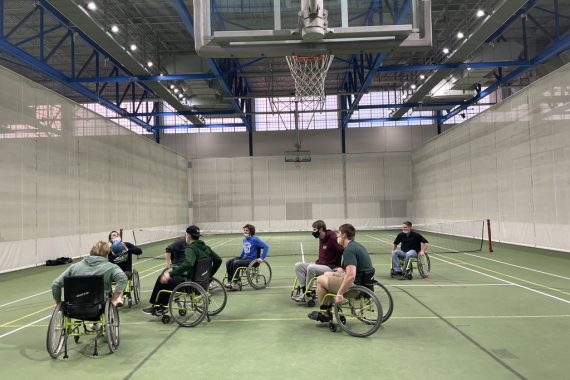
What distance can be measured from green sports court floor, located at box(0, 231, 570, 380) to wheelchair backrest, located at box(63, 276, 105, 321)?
51 cm

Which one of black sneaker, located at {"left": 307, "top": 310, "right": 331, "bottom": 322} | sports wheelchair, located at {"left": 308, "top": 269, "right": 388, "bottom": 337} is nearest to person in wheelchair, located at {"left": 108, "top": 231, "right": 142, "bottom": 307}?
black sneaker, located at {"left": 307, "top": 310, "right": 331, "bottom": 322}

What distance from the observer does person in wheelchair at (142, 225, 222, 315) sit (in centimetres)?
563

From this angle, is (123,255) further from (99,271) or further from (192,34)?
(192,34)

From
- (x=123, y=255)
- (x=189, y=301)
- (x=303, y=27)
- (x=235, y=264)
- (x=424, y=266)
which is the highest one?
(x=303, y=27)

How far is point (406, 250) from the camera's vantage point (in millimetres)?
9359

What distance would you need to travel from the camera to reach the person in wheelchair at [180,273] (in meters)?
5.63

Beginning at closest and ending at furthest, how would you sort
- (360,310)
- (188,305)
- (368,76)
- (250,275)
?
(360,310), (188,305), (250,275), (368,76)

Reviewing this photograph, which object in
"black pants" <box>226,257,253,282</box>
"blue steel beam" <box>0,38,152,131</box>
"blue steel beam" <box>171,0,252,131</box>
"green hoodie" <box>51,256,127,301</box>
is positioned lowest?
"black pants" <box>226,257,253,282</box>

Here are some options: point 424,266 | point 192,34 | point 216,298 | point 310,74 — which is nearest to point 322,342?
point 216,298

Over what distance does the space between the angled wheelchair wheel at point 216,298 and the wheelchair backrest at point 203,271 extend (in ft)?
0.79

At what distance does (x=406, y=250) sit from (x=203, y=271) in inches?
210

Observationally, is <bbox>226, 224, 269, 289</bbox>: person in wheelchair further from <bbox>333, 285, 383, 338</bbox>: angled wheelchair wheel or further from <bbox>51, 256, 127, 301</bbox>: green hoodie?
<bbox>51, 256, 127, 301</bbox>: green hoodie

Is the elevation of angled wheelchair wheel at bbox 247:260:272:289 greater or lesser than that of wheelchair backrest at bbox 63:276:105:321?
lesser

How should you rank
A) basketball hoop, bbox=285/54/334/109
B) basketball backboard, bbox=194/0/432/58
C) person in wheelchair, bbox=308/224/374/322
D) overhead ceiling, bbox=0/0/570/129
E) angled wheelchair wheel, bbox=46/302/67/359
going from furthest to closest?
overhead ceiling, bbox=0/0/570/129
basketball hoop, bbox=285/54/334/109
basketball backboard, bbox=194/0/432/58
person in wheelchair, bbox=308/224/374/322
angled wheelchair wheel, bbox=46/302/67/359
